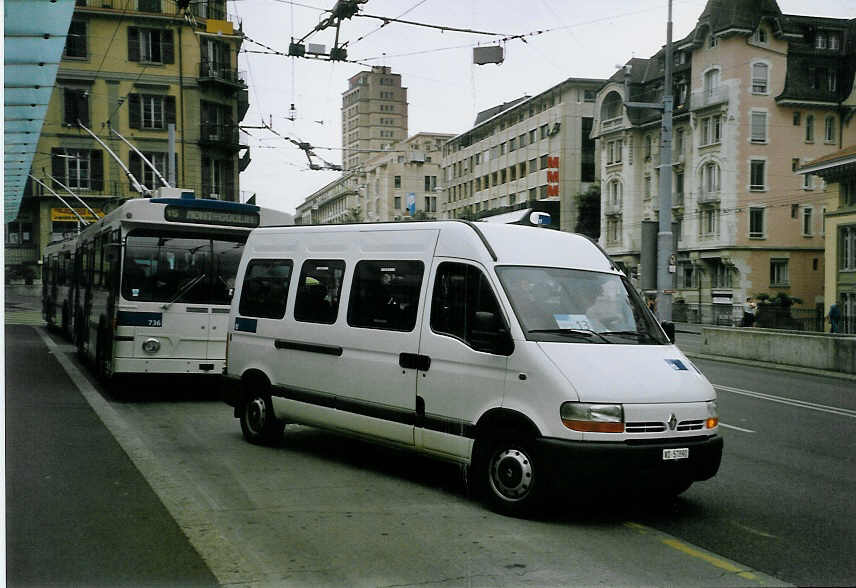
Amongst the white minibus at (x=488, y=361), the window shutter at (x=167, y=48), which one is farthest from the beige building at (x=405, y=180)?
the white minibus at (x=488, y=361)

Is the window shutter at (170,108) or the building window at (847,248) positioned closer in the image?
the window shutter at (170,108)

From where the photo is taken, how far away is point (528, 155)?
72.9m

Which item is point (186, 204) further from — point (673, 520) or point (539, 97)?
point (539, 97)

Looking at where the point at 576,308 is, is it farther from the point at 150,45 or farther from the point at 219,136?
the point at 219,136

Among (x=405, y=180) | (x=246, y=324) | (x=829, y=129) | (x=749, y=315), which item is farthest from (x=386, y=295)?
(x=405, y=180)

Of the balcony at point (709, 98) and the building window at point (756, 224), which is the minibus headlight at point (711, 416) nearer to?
the balcony at point (709, 98)

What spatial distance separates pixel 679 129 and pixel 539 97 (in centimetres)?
1705

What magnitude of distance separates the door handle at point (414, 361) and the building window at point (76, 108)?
59.0ft

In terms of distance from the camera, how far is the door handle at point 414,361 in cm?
731

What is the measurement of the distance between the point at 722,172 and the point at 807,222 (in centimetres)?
663

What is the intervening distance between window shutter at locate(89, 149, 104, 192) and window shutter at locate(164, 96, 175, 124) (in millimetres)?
2662

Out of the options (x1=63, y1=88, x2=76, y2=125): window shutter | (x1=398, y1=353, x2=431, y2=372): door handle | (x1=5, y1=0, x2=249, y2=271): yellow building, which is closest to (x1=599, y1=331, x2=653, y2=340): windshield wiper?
(x1=398, y1=353, x2=431, y2=372): door handle

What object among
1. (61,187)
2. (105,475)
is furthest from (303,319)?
(61,187)

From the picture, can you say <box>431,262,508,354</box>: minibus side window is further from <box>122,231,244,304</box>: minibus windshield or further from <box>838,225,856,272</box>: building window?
<box>838,225,856,272</box>: building window
